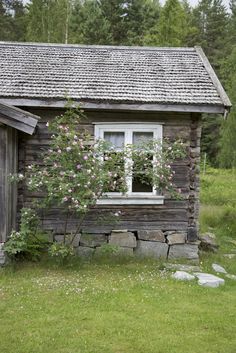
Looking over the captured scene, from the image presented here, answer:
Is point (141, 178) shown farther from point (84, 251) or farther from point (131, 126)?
point (84, 251)

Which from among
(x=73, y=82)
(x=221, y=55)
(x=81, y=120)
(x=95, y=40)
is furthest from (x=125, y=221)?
(x=221, y=55)

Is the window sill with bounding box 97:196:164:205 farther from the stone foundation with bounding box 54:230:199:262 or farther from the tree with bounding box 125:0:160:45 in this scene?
the tree with bounding box 125:0:160:45

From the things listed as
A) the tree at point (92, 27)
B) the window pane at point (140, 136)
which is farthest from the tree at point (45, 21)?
the window pane at point (140, 136)

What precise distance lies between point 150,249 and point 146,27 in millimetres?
28090

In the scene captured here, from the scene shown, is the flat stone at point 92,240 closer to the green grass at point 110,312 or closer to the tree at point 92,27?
the green grass at point 110,312

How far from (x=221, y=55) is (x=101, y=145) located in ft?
102

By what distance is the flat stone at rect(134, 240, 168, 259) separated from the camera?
1049cm

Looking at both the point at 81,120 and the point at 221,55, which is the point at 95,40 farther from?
the point at 81,120

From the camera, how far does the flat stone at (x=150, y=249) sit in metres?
10.5

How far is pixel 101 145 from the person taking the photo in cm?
931

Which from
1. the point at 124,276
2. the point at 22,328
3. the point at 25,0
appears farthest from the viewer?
the point at 25,0

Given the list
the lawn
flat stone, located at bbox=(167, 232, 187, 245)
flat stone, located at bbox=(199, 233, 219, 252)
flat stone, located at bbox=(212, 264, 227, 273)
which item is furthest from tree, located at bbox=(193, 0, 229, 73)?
the lawn

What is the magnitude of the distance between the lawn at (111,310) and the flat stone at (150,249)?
17.5 inches

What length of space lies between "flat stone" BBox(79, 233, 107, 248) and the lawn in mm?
610
